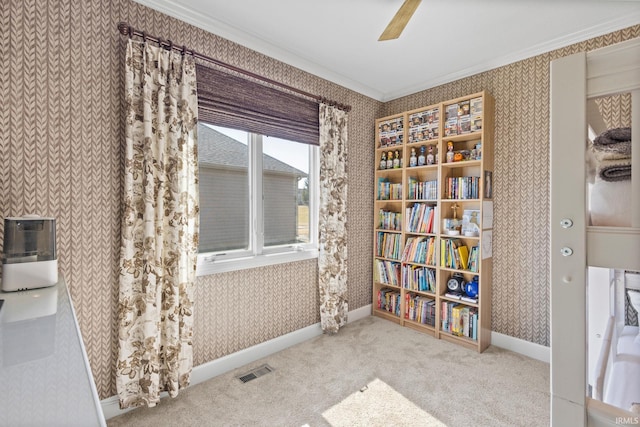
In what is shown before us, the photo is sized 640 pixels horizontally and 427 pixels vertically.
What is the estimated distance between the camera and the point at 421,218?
117 inches

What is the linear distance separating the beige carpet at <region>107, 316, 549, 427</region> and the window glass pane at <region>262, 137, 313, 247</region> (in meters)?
1.02

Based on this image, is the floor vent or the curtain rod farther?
the floor vent

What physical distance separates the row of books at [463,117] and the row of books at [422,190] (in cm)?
50

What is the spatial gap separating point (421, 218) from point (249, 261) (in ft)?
5.64

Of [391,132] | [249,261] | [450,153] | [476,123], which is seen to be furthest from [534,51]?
[249,261]

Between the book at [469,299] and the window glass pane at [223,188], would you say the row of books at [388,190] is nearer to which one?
the book at [469,299]

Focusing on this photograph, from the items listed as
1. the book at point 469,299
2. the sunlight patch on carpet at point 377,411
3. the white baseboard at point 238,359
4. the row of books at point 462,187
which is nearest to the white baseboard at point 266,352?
the white baseboard at point 238,359

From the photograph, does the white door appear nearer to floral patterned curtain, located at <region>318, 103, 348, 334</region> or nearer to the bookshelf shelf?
the bookshelf shelf

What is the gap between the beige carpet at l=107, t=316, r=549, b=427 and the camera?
175 centimetres

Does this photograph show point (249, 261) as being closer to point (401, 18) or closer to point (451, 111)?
point (401, 18)

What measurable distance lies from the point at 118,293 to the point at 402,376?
6.48ft

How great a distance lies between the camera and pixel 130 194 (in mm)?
1730

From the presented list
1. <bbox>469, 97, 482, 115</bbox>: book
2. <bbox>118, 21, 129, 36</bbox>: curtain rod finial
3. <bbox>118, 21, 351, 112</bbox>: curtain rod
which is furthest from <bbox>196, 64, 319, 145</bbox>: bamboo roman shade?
<bbox>469, 97, 482, 115</bbox>: book

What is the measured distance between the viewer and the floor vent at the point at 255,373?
2152 millimetres
